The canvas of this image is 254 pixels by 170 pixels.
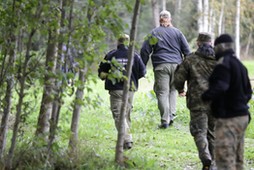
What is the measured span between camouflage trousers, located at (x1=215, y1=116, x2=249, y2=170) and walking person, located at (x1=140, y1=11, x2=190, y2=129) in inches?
191

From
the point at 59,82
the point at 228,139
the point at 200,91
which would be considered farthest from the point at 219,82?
the point at 59,82

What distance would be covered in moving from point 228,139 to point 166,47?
5.05 meters

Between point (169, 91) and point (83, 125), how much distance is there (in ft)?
6.91

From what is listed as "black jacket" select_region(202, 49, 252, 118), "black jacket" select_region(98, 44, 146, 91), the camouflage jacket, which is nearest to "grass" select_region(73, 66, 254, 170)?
"black jacket" select_region(98, 44, 146, 91)

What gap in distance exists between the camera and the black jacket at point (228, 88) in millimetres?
6023

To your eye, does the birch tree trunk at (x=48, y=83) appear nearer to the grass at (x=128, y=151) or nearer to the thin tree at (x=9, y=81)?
the grass at (x=128, y=151)

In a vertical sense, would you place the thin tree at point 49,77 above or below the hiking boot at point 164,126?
above

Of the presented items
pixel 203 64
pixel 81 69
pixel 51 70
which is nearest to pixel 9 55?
pixel 51 70

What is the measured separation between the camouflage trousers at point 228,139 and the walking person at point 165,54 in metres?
4.85

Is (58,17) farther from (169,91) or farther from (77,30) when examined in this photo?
(169,91)

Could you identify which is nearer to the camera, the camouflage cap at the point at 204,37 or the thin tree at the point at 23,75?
the thin tree at the point at 23,75

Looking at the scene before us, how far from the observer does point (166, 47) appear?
36.3 feet

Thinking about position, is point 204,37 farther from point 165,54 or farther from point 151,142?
point 165,54

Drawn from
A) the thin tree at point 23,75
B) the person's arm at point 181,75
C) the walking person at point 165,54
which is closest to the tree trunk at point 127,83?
the person's arm at point 181,75
